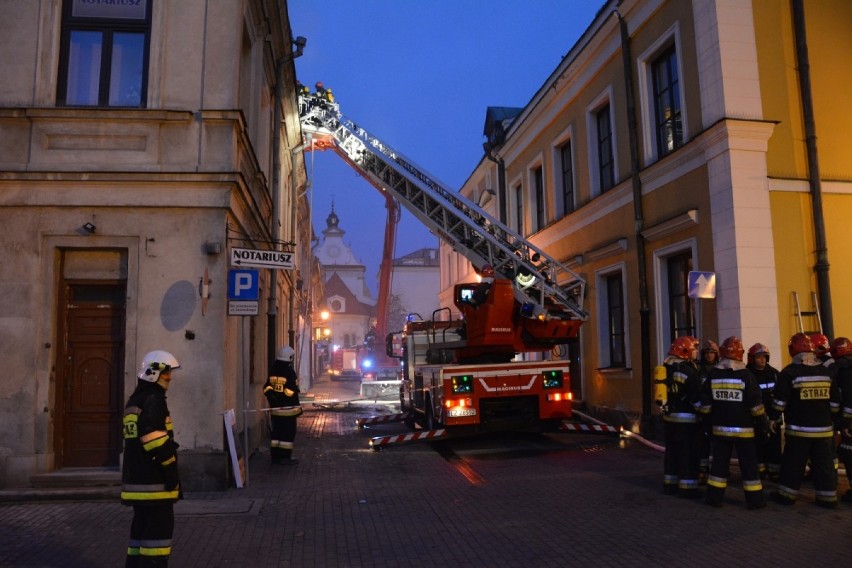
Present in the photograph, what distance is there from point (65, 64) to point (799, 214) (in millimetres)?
10382

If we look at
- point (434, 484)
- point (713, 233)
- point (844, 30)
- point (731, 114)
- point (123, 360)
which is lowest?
point (434, 484)

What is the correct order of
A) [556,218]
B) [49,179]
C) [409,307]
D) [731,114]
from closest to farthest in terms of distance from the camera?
[49,179]
[731,114]
[556,218]
[409,307]

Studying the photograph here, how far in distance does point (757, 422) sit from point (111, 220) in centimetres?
Result: 770

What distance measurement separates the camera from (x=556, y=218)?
1702cm

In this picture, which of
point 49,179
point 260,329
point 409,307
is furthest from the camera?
point 409,307

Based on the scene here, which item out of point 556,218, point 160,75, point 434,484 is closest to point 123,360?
point 160,75

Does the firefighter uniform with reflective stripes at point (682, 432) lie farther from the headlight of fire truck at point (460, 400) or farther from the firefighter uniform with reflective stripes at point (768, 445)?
the headlight of fire truck at point (460, 400)

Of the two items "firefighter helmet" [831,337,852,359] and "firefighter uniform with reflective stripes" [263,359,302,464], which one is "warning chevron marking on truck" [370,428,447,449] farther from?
"firefighter helmet" [831,337,852,359]

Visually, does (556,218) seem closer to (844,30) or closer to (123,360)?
(844,30)

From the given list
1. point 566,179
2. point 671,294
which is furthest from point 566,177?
point 671,294

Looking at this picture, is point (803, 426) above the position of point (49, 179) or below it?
below

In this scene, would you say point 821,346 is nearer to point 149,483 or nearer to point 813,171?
point 813,171

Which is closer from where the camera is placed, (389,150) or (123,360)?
(123,360)

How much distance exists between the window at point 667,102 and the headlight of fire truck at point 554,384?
4.26 metres
